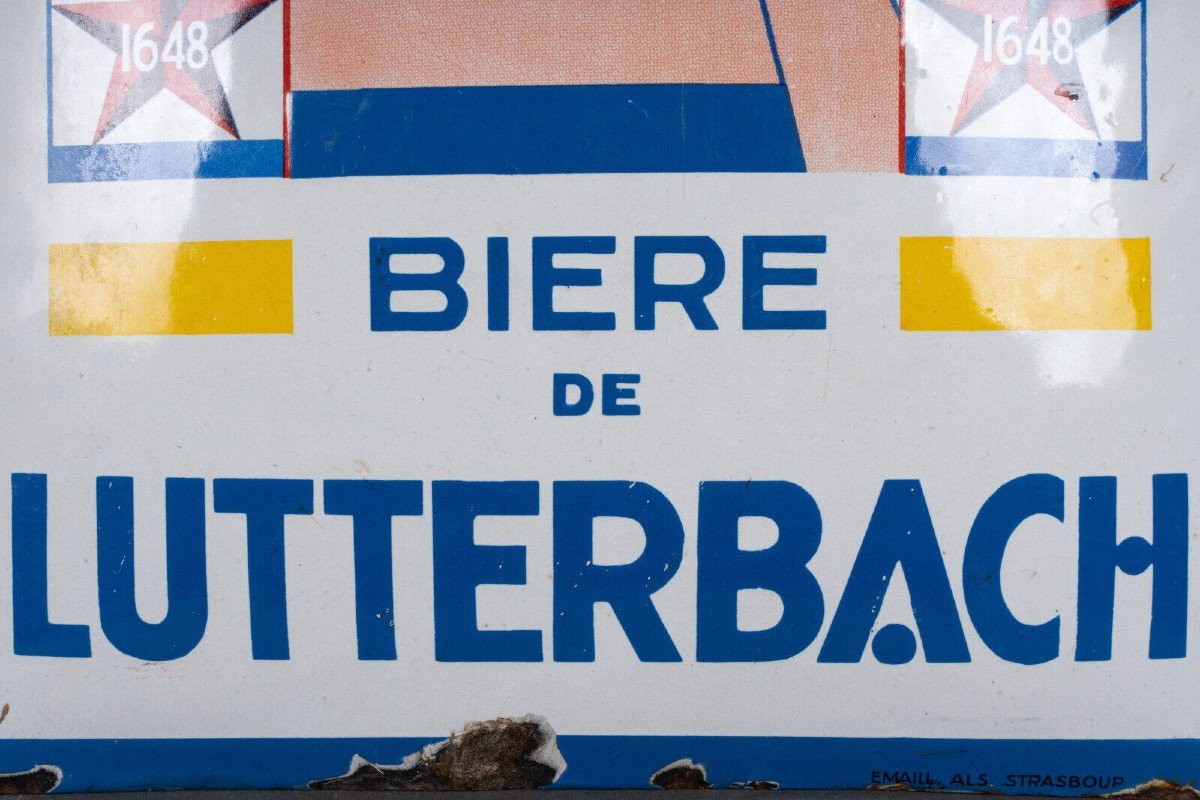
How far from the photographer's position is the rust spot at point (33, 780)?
149 centimetres

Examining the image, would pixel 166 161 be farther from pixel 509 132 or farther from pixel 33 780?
pixel 33 780

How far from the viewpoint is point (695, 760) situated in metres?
1.47

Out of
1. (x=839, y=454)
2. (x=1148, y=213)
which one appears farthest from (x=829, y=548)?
(x=1148, y=213)

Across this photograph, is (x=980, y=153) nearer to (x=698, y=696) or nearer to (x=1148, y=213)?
(x=1148, y=213)

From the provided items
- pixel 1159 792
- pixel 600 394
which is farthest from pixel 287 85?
pixel 1159 792

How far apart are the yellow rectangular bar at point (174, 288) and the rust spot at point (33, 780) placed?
784mm

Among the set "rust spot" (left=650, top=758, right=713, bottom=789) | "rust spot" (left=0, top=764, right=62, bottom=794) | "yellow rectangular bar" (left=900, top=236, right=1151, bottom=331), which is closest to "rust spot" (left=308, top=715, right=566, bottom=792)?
"rust spot" (left=650, top=758, right=713, bottom=789)

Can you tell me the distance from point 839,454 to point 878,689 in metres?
0.42

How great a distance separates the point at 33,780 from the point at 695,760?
119 cm

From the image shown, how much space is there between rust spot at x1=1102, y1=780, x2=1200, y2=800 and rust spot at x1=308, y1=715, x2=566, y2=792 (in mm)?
993

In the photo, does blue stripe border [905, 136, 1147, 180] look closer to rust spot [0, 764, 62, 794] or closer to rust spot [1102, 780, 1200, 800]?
rust spot [1102, 780, 1200, 800]

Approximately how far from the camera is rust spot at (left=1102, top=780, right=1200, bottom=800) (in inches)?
57.0

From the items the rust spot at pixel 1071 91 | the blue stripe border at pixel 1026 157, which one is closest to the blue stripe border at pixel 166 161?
the blue stripe border at pixel 1026 157

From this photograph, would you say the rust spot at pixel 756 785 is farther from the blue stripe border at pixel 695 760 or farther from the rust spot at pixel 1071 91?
the rust spot at pixel 1071 91
